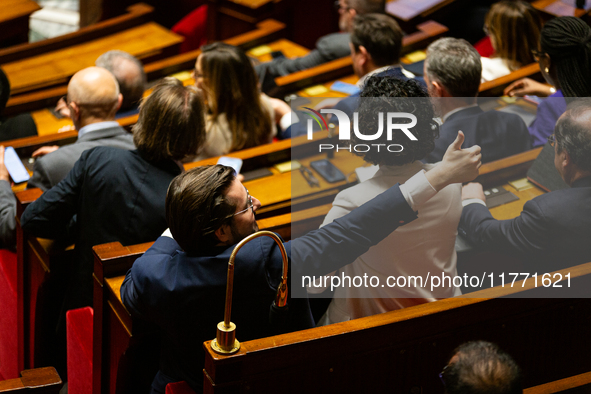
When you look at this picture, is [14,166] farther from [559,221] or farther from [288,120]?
[559,221]

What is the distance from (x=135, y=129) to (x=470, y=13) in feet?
9.54

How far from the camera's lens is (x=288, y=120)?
2.81 m

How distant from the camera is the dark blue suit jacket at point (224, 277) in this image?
1.25 meters

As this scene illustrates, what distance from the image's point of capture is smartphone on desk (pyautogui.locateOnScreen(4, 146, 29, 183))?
7.15 ft

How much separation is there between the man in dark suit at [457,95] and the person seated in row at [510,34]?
797 millimetres

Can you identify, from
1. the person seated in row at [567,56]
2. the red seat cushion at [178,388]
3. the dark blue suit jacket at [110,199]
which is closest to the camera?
the red seat cushion at [178,388]

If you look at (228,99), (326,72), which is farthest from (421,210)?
(326,72)

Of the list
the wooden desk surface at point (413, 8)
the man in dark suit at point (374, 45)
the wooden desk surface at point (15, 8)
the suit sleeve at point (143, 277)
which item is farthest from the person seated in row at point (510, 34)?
the wooden desk surface at point (15, 8)

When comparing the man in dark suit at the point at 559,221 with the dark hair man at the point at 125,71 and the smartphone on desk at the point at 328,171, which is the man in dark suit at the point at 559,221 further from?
the dark hair man at the point at 125,71

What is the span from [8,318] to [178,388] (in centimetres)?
113

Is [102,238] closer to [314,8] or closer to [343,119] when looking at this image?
[343,119]

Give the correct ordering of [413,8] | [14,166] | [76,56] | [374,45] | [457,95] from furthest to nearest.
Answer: [413,8] → [76,56] → [374,45] → [14,166] → [457,95]

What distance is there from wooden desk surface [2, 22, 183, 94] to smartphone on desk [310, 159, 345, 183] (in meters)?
1.60

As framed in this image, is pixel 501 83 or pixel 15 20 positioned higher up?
pixel 501 83
